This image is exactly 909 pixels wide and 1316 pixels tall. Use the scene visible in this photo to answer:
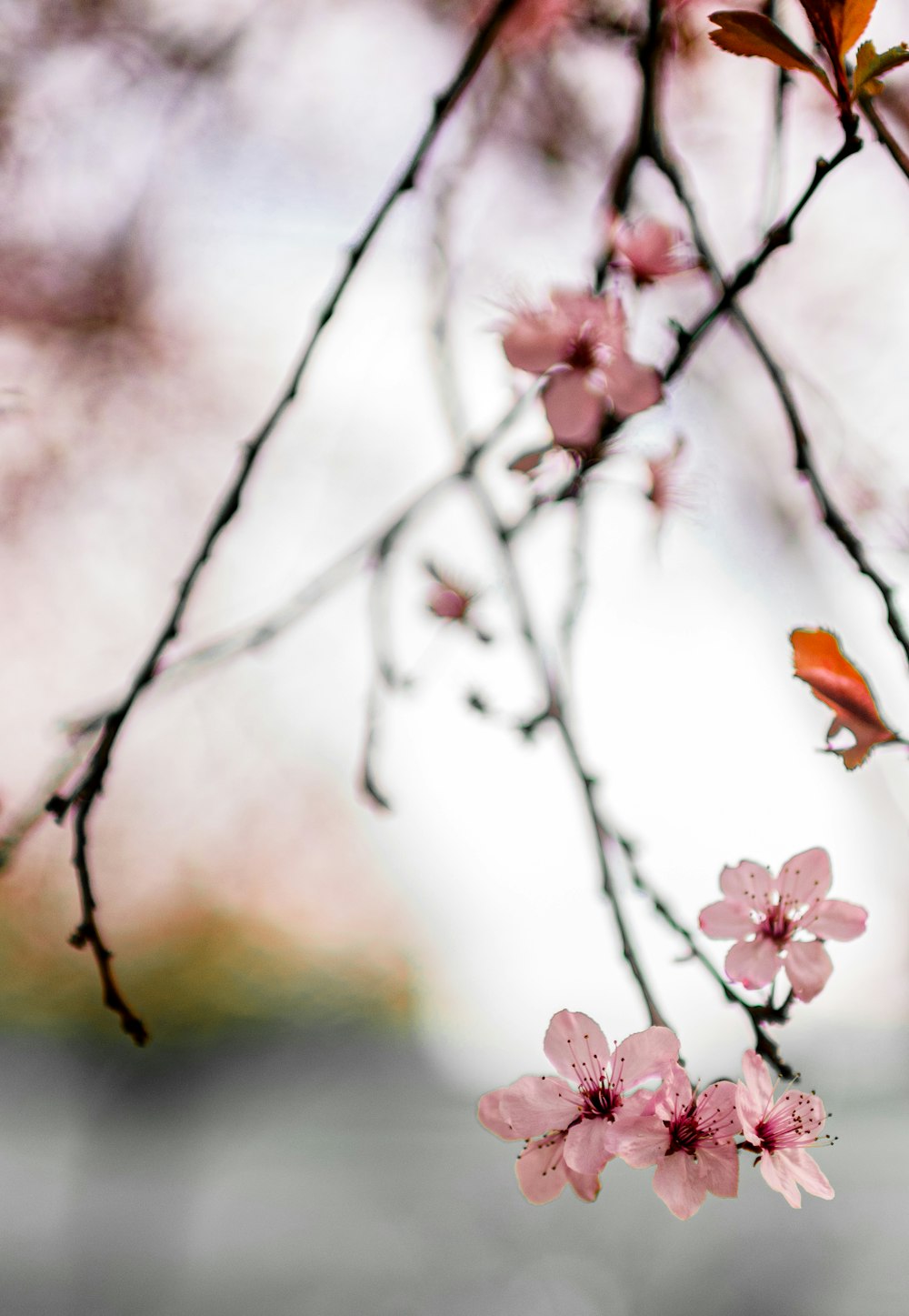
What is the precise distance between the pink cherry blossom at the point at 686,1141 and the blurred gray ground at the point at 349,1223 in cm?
442

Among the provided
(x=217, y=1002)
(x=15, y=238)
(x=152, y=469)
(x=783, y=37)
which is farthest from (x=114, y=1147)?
(x=783, y=37)

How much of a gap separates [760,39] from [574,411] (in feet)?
Answer: 0.56

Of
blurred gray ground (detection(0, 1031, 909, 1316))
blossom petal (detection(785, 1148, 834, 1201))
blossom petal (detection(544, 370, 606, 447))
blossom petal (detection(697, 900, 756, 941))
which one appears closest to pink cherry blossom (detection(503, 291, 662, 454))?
blossom petal (detection(544, 370, 606, 447))

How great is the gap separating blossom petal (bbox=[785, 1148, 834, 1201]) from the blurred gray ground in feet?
14.4

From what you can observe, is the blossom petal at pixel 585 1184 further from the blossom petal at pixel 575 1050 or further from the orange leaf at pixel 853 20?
the orange leaf at pixel 853 20

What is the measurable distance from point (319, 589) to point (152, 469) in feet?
7.41

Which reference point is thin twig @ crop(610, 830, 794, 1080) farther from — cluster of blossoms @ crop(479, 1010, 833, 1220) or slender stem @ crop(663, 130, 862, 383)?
slender stem @ crop(663, 130, 862, 383)

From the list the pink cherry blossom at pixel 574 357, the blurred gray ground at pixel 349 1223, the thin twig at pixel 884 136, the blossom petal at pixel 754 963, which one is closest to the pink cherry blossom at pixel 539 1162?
the blossom petal at pixel 754 963

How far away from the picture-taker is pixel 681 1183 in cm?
41

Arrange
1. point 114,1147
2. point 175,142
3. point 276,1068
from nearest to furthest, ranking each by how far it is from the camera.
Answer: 1. point 175,142
2. point 114,1147
3. point 276,1068

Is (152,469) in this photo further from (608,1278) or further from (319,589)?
(608,1278)

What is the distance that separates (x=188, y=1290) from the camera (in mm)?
4977

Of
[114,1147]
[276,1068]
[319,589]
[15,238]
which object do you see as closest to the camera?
[319,589]

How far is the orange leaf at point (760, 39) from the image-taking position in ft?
1.15
